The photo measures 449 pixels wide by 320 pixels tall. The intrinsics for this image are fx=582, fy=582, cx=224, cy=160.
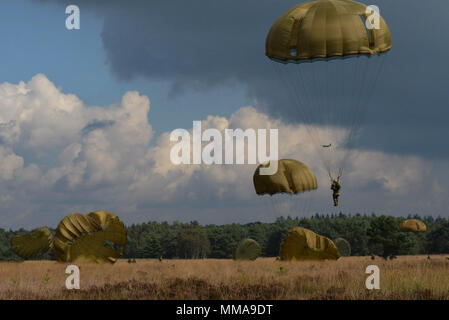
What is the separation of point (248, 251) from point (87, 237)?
57.9 ft

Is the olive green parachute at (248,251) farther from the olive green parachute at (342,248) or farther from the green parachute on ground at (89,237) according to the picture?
the olive green parachute at (342,248)

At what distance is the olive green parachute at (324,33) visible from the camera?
30047 millimetres

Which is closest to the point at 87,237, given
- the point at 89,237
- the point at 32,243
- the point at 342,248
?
the point at 89,237

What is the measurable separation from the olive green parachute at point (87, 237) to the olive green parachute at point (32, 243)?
435 inches

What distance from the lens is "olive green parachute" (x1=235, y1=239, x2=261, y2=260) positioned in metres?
49.1

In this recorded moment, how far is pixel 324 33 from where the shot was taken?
30.0 m

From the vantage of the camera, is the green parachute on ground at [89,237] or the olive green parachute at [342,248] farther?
the olive green parachute at [342,248]

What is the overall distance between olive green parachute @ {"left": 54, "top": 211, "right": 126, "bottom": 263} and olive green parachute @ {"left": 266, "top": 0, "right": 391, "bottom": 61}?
551 inches

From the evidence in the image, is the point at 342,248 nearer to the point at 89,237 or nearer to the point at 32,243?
the point at 32,243

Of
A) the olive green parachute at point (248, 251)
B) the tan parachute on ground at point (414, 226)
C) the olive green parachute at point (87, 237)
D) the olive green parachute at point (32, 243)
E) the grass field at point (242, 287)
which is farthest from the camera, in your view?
the tan parachute on ground at point (414, 226)

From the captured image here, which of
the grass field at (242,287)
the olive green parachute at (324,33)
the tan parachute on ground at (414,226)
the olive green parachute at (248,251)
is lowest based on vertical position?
the grass field at (242,287)

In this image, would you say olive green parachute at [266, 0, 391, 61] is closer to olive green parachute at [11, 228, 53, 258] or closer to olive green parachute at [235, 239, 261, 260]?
olive green parachute at [235, 239, 261, 260]

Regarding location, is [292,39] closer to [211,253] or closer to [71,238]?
[71,238]

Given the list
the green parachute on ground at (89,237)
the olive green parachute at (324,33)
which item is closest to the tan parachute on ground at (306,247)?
the green parachute on ground at (89,237)
